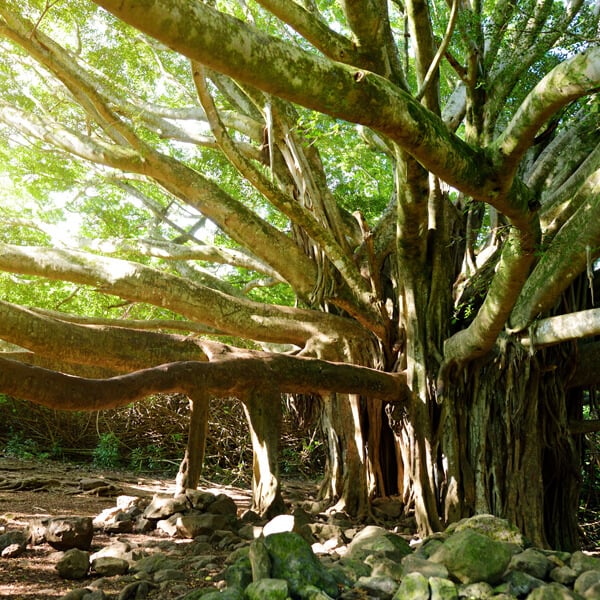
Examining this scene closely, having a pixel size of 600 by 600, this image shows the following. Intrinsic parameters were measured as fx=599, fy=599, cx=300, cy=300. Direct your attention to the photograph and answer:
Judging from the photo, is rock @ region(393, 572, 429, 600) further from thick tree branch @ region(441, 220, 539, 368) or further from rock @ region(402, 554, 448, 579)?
thick tree branch @ region(441, 220, 539, 368)

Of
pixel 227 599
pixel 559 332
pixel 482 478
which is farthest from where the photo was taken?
pixel 482 478

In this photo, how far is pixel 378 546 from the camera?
3479 mm

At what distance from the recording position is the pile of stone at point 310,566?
2795mm

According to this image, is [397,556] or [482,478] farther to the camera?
[482,478]

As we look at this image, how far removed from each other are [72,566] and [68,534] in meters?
0.47

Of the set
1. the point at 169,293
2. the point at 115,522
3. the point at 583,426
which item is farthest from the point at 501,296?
the point at 115,522

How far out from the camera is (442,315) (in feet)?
19.0

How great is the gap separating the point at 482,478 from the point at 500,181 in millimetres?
3106

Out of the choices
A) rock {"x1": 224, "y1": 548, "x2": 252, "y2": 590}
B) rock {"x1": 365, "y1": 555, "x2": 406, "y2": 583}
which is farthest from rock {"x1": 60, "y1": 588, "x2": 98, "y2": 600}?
rock {"x1": 365, "y1": 555, "x2": 406, "y2": 583}

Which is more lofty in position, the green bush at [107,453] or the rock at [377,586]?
the green bush at [107,453]

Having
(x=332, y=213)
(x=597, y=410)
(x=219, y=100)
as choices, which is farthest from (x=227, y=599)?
(x=219, y=100)

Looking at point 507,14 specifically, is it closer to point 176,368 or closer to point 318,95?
point 318,95

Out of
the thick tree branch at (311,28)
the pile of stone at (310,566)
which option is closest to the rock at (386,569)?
the pile of stone at (310,566)

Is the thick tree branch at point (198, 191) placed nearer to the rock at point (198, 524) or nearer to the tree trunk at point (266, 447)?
the tree trunk at point (266, 447)
